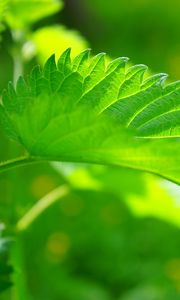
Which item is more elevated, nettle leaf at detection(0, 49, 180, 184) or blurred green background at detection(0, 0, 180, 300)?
blurred green background at detection(0, 0, 180, 300)

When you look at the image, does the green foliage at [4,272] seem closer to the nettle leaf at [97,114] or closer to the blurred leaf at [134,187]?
the nettle leaf at [97,114]

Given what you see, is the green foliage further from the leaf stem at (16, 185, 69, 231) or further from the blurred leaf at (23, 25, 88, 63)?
the blurred leaf at (23, 25, 88, 63)

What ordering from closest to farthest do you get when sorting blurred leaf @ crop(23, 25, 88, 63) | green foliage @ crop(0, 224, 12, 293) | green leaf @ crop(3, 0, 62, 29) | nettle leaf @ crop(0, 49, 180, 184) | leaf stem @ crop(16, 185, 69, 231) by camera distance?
1. nettle leaf @ crop(0, 49, 180, 184)
2. green foliage @ crop(0, 224, 12, 293)
3. leaf stem @ crop(16, 185, 69, 231)
4. green leaf @ crop(3, 0, 62, 29)
5. blurred leaf @ crop(23, 25, 88, 63)

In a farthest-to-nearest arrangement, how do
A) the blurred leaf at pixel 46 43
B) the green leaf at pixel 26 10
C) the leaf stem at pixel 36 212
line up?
the blurred leaf at pixel 46 43 < the green leaf at pixel 26 10 < the leaf stem at pixel 36 212

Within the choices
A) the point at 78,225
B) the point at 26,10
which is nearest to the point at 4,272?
the point at 26,10

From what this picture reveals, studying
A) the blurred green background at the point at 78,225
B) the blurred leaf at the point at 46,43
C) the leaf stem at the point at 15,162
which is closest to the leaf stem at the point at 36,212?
the blurred green background at the point at 78,225

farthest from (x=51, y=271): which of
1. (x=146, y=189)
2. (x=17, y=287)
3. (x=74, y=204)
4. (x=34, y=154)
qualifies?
(x=34, y=154)

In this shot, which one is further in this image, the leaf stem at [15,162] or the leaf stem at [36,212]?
the leaf stem at [36,212]

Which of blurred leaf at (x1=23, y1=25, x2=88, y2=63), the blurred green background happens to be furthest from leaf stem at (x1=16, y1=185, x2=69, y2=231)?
blurred leaf at (x1=23, y1=25, x2=88, y2=63)
